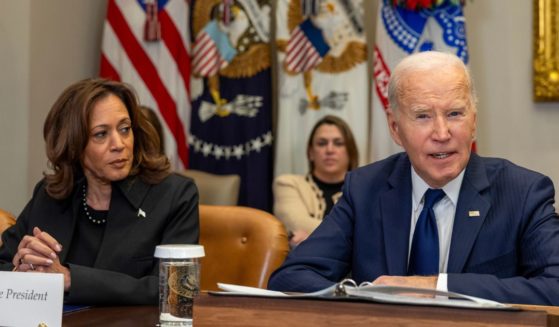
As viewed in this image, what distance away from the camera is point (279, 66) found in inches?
223

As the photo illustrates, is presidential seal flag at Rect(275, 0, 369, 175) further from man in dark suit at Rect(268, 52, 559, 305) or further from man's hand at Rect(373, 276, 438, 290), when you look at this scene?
man's hand at Rect(373, 276, 438, 290)

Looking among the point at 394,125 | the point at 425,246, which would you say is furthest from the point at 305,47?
the point at 425,246

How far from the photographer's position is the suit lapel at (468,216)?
7.59 feet

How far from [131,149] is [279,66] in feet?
9.23

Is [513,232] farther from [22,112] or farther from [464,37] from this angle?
[22,112]

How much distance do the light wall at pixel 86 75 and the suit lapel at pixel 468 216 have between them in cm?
332

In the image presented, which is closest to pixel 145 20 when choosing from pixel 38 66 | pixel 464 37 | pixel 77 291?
pixel 38 66

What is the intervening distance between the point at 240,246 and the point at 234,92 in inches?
113

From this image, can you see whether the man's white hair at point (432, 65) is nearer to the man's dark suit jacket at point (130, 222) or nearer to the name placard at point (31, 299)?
the man's dark suit jacket at point (130, 222)

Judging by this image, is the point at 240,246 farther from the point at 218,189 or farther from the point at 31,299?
the point at 218,189

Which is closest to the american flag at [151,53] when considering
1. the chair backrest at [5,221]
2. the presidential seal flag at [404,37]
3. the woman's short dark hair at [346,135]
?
the woman's short dark hair at [346,135]

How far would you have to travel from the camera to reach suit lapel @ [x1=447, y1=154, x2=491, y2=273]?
2.31 metres

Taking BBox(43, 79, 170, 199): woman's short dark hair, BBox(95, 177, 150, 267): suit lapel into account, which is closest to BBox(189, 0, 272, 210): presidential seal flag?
BBox(43, 79, 170, 199): woman's short dark hair

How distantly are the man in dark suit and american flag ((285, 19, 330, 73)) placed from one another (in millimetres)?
3085
